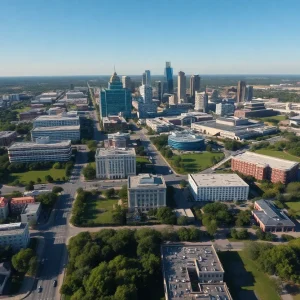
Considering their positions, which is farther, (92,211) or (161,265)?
(92,211)

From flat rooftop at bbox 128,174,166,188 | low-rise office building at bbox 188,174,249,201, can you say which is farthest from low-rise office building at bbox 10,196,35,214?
low-rise office building at bbox 188,174,249,201

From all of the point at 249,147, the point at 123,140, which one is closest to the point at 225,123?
the point at 249,147

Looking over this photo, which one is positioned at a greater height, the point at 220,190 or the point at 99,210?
the point at 220,190

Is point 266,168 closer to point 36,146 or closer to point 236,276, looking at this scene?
point 236,276

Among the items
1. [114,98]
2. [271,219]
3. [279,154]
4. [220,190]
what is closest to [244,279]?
[271,219]

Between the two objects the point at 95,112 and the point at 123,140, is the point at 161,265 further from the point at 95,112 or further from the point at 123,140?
the point at 95,112

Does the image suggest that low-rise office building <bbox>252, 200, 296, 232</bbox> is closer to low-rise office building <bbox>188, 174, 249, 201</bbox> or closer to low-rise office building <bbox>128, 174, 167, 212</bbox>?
low-rise office building <bbox>188, 174, 249, 201</bbox>

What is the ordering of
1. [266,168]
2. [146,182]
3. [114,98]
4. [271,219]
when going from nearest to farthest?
[271,219] < [146,182] < [266,168] < [114,98]
